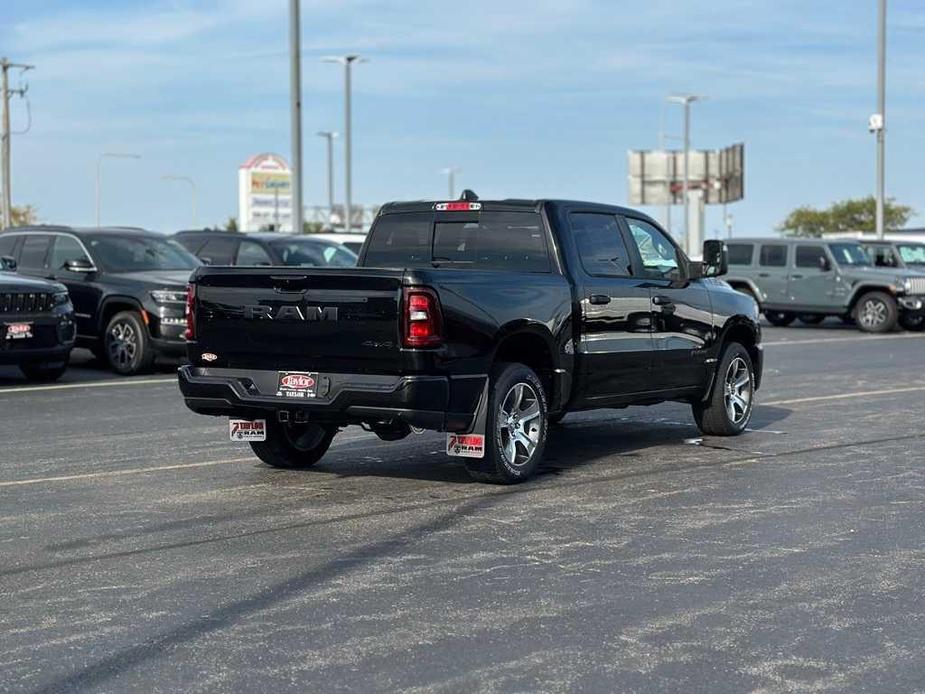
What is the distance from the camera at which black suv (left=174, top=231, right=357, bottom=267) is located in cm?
2303

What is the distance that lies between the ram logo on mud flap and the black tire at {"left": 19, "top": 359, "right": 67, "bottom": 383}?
27.3ft

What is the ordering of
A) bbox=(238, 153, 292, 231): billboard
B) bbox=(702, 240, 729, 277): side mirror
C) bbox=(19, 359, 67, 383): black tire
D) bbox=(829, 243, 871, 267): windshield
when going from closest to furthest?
bbox=(702, 240, 729, 277): side mirror < bbox=(19, 359, 67, 383): black tire < bbox=(829, 243, 871, 267): windshield < bbox=(238, 153, 292, 231): billboard

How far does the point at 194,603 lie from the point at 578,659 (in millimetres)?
1785

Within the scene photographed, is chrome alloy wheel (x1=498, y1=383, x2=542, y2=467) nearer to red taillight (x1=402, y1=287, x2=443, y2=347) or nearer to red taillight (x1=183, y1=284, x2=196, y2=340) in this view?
red taillight (x1=402, y1=287, x2=443, y2=347)

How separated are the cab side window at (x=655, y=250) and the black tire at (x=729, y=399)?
103cm

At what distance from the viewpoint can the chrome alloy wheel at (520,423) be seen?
379 inches

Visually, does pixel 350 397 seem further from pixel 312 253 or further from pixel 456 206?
pixel 312 253

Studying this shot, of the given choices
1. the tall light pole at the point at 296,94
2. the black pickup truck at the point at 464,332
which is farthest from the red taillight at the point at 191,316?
the tall light pole at the point at 296,94

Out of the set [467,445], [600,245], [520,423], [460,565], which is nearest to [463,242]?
[600,245]

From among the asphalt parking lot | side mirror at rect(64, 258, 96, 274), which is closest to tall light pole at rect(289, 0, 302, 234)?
side mirror at rect(64, 258, 96, 274)

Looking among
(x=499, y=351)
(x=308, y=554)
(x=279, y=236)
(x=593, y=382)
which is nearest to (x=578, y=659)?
(x=308, y=554)

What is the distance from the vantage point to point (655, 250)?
37.9ft

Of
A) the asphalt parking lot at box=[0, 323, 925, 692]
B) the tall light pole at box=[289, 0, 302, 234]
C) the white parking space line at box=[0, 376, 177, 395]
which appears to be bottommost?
the asphalt parking lot at box=[0, 323, 925, 692]

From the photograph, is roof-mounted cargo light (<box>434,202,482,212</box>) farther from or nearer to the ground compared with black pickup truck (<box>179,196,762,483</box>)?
farther from the ground
